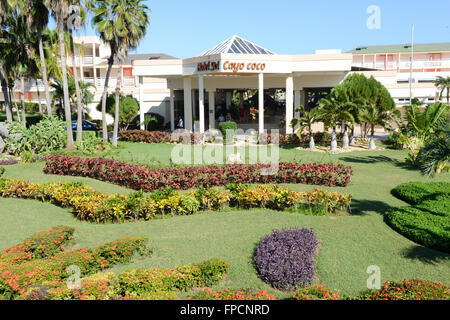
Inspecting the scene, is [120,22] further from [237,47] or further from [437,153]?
[437,153]

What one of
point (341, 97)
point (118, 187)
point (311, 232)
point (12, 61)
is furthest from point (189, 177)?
point (12, 61)

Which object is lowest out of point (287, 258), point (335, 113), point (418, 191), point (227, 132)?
point (287, 258)

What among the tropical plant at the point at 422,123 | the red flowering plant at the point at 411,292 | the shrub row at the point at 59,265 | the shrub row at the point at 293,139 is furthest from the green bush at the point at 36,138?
the red flowering plant at the point at 411,292

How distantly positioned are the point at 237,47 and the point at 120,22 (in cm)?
803

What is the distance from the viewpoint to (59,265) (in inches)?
343

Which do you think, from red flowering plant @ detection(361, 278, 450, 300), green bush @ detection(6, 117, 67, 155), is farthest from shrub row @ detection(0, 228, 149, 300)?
green bush @ detection(6, 117, 67, 155)

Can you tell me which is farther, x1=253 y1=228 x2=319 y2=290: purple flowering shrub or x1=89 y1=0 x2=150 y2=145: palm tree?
x1=89 y1=0 x2=150 y2=145: palm tree

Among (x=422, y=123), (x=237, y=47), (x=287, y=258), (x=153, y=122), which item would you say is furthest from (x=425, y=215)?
(x=153, y=122)

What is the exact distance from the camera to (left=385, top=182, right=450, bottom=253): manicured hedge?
10.4m

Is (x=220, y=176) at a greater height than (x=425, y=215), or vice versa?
(x=220, y=176)

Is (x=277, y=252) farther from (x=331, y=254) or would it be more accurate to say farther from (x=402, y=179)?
(x=402, y=179)

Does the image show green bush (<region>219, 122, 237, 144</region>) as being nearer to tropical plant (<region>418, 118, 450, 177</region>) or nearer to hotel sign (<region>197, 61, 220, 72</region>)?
hotel sign (<region>197, 61, 220, 72</region>)

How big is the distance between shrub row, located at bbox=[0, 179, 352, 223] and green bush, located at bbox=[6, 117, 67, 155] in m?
9.71

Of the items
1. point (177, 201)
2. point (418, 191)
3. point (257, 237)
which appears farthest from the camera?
point (418, 191)
